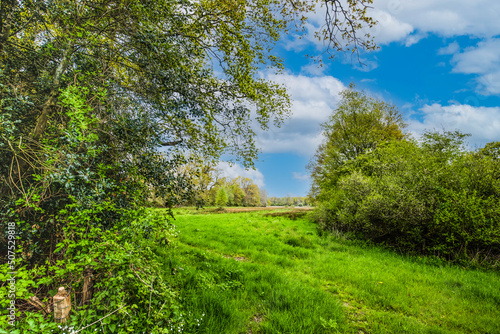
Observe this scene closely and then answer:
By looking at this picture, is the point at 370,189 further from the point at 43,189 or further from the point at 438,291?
the point at 43,189

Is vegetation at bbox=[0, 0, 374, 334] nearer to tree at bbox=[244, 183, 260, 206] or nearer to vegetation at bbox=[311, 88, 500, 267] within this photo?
vegetation at bbox=[311, 88, 500, 267]

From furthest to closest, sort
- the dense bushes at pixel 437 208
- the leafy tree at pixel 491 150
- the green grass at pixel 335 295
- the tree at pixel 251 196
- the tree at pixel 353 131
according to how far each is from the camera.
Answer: the tree at pixel 251 196 → the tree at pixel 353 131 → the leafy tree at pixel 491 150 → the dense bushes at pixel 437 208 → the green grass at pixel 335 295

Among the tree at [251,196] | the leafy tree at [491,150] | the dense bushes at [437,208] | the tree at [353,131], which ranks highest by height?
the tree at [353,131]

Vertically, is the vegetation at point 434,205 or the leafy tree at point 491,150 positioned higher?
the leafy tree at point 491,150

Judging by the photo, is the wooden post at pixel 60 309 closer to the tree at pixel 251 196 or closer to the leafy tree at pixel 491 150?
the leafy tree at pixel 491 150

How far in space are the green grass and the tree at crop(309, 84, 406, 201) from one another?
557 inches

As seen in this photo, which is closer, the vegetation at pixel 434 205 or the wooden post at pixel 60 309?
the wooden post at pixel 60 309

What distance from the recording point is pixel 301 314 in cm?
431

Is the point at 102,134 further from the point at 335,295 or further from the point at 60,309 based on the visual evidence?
the point at 335,295

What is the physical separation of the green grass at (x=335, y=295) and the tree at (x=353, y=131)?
46.4 ft

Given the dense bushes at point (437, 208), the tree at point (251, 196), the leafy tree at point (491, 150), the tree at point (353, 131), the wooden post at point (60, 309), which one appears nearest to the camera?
the wooden post at point (60, 309)

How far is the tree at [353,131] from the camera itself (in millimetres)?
22609

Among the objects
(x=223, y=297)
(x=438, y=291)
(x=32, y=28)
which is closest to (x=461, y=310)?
(x=438, y=291)

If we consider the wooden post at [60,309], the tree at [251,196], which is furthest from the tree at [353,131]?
the tree at [251,196]
